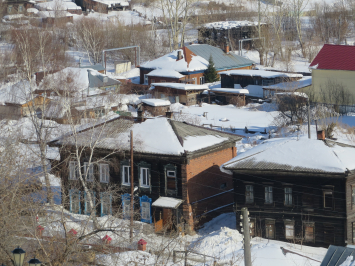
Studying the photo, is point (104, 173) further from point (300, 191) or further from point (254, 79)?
point (254, 79)

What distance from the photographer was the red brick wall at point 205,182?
2455cm

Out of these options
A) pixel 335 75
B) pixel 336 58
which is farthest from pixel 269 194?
pixel 336 58

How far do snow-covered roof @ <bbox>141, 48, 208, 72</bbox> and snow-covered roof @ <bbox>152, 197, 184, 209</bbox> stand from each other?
2905cm

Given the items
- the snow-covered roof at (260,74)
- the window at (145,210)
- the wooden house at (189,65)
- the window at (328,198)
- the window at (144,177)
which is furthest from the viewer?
the wooden house at (189,65)

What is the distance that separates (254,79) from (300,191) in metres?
28.3

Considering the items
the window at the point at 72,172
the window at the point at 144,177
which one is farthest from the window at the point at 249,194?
the window at the point at 72,172

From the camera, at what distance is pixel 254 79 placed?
49938 millimetres

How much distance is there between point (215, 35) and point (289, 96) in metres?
33.1

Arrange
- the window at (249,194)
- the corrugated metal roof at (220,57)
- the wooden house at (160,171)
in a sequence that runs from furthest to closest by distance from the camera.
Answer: the corrugated metal roof at (220,57)
the wooden house at (160,171)
the window at (249,194)

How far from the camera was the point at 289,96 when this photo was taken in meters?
40.7

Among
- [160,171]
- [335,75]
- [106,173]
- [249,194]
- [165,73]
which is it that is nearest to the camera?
[249,194]

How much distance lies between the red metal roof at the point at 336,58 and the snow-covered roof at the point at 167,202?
22.7m

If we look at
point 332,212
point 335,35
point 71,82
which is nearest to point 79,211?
point 332,212

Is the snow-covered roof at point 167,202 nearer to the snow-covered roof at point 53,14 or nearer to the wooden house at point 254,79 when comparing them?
the wooden house at point 254,79
